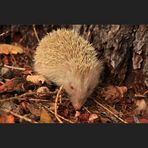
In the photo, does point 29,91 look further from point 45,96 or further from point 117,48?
point 117,48

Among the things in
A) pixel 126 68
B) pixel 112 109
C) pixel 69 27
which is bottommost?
pixel 112 109

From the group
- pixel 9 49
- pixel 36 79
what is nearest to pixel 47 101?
pixel 36 79

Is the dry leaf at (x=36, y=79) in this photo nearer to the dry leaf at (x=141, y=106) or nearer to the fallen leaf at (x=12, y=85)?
the fallen leaf at (x=12, y=85)

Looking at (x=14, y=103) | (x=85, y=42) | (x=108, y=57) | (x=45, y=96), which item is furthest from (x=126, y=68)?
(x=14, y=103)

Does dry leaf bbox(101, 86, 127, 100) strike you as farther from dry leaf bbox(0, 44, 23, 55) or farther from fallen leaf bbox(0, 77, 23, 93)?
dry leaf bbox(0, 44, 23, 55)

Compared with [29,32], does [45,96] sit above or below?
below

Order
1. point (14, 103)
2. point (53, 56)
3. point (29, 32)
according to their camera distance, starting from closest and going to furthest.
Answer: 1. point (14, 103)
2. point (53, 56)
3. point (29, 32)

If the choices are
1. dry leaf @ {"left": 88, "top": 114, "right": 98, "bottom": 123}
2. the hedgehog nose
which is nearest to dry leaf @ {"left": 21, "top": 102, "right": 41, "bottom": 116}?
the hedgehog nose

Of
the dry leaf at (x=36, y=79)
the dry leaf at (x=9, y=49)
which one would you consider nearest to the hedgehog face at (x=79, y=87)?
the dry leaf at (x=36, y=79)

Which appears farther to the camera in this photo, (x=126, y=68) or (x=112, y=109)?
(x=126, y=68)
